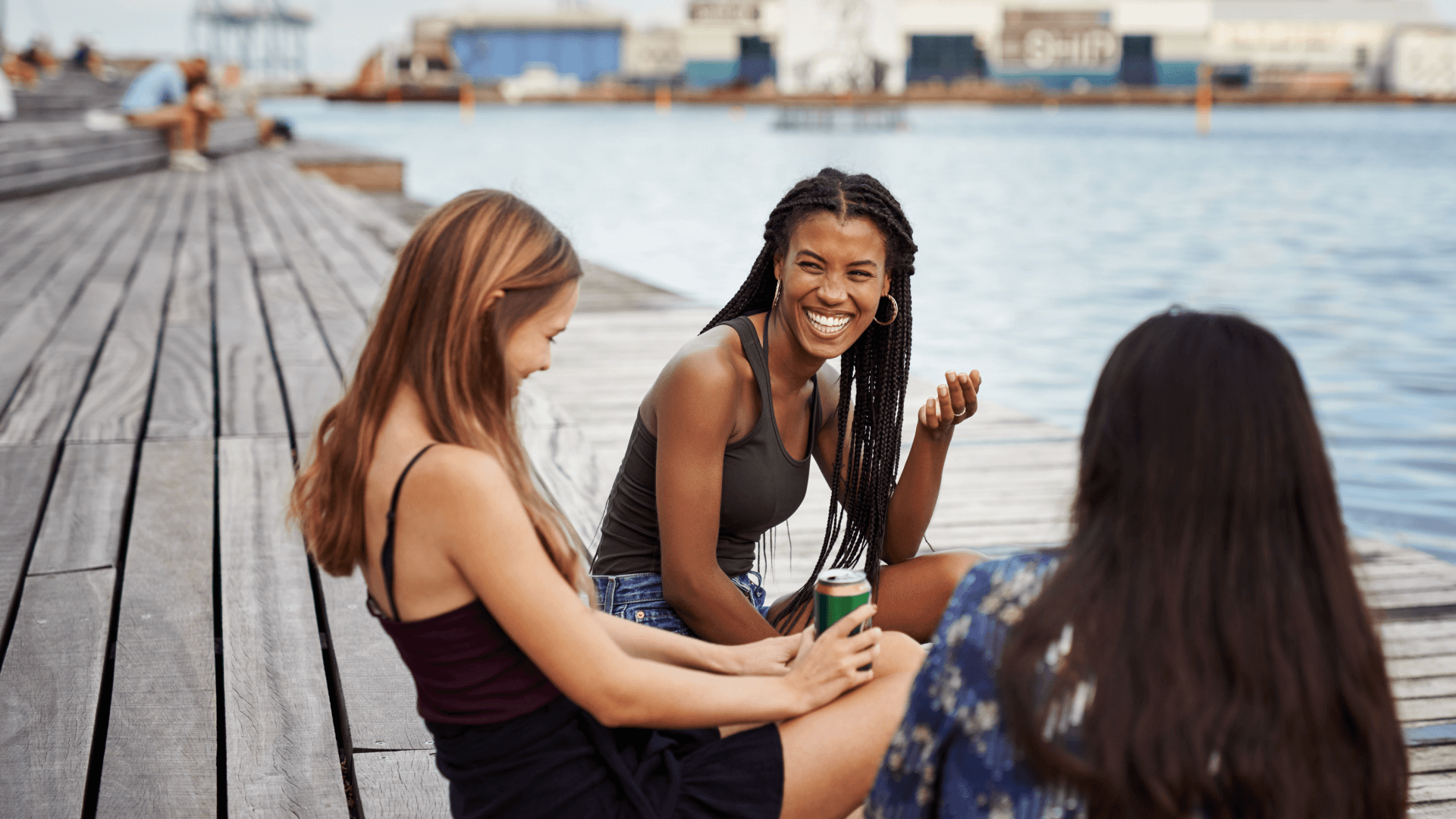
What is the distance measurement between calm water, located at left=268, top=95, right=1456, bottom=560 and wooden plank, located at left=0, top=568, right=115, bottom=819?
122cm

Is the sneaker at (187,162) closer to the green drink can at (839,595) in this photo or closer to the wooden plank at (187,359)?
the wooden plank at (187,359)

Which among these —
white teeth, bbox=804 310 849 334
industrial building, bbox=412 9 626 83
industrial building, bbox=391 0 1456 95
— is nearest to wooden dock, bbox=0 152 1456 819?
white teeth, bbox=804 310 849 334

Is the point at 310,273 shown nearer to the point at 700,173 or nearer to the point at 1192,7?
the point at 700,173

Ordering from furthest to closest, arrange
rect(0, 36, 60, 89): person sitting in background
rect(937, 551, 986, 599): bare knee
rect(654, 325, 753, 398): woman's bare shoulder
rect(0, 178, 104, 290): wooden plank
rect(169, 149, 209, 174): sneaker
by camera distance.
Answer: rect(0, 36, 60, 89): person sitting in background, rect(169, 149, 209, 174): sneaker, rect(0, 178, 104, 290): wooden plank, rect(937, 551, 986, 599): bare knee, rect(654, 325, 753, 398): woman's bare shoulder

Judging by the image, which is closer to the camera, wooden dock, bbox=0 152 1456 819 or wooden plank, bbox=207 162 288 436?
wooden dock, bbox=0 152 1456 819

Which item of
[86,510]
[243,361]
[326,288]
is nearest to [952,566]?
[86,510]

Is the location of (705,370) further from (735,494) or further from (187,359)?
(187,359)

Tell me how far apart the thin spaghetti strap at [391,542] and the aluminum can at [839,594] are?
56 cm

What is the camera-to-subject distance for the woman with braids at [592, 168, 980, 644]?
7.18 feet

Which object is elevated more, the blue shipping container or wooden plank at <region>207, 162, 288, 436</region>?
the blue shipping container

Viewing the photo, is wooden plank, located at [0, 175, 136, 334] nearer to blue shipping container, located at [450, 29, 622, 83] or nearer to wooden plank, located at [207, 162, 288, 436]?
wooden plank, located at [207, 162, 288, 436]

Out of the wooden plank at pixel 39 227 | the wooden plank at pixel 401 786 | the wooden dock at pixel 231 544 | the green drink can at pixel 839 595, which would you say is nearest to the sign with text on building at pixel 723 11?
the wooden plank at pixel 39 227

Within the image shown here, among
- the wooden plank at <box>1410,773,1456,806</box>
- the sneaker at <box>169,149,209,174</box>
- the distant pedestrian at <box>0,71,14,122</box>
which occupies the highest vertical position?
the distant pedestrian at <box>0,71,14,122</box>

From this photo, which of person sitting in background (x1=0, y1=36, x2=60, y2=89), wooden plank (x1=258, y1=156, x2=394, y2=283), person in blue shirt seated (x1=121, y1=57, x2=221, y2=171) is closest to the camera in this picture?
wooden plank (x1=258, y1=156, x2=394, y2=283)
